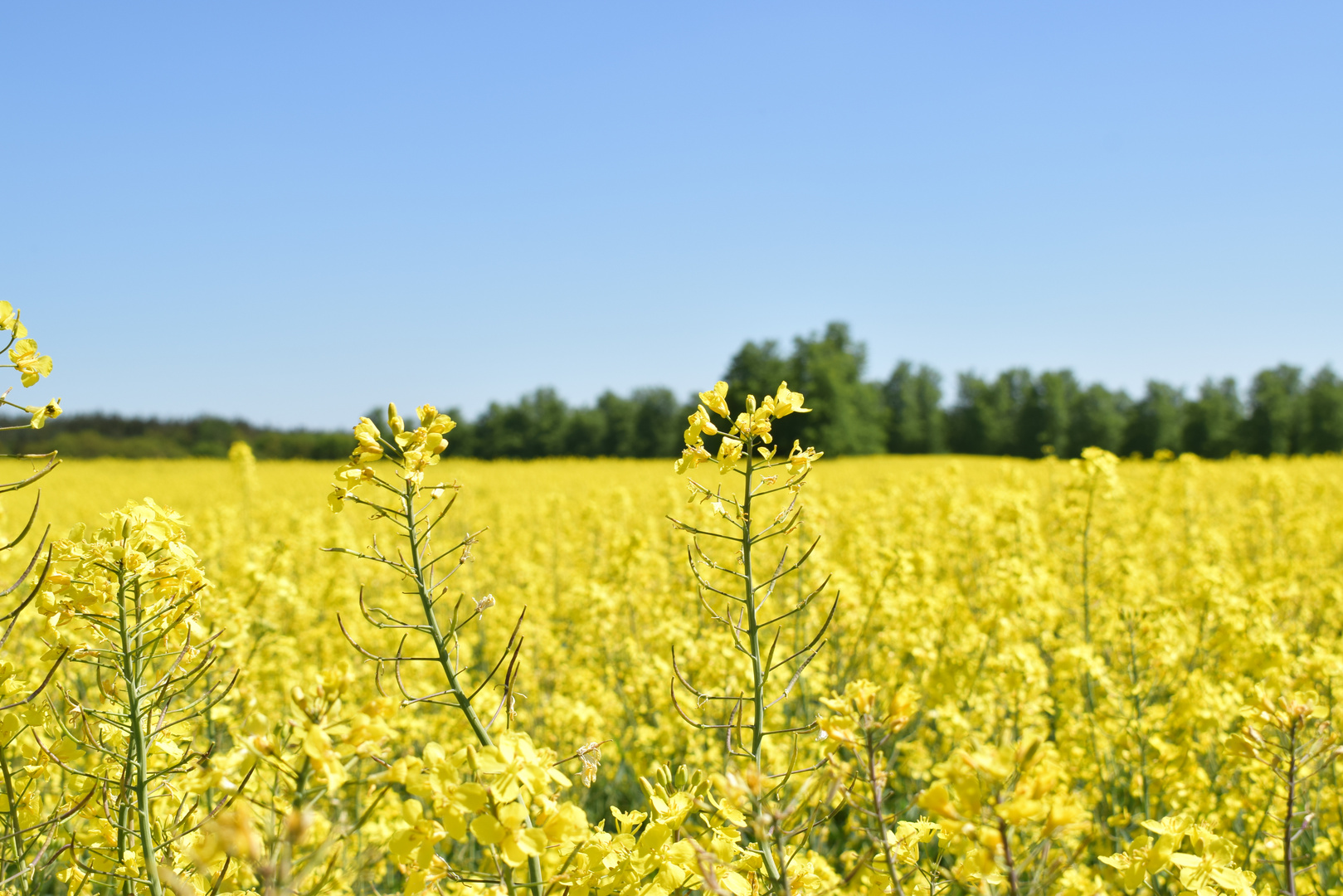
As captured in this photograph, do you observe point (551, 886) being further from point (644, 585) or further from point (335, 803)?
point (644, 585)

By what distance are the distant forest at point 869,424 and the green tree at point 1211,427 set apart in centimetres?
7

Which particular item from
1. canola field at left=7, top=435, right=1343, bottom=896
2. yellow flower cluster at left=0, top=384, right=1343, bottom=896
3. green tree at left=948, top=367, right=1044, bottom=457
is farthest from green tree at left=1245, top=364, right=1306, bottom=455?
canola field at left=7, top=435, right=1343, bottom=896

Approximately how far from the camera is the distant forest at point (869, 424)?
133ft

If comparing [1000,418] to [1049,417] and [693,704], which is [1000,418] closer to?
[1049,417]

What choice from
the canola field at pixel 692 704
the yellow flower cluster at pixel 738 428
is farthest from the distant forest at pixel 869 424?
the yellow flower cluster at pixel 738 428

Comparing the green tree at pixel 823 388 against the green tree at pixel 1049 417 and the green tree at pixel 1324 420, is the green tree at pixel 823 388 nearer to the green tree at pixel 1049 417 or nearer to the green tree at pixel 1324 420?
the green tree at pixel 1049 417

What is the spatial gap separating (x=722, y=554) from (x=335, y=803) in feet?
19.4

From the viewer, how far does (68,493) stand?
59.8ft

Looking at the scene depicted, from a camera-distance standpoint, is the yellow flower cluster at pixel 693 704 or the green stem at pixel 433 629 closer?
the yellow flower cluster at pixel 693 704

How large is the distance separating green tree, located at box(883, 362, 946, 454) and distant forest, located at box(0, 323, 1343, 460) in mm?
137

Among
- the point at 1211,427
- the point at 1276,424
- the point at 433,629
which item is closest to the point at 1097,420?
the point at 1211,427

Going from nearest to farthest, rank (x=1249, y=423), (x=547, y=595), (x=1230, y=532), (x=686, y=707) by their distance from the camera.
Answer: (x=686, y=707) < (x=547, y=595) < (x=1230, y=532) < (x=1249, y=423)

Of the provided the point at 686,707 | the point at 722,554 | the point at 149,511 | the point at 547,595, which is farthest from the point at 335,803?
the point at 547,595

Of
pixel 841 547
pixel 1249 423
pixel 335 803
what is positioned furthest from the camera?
pixel 1249 423
